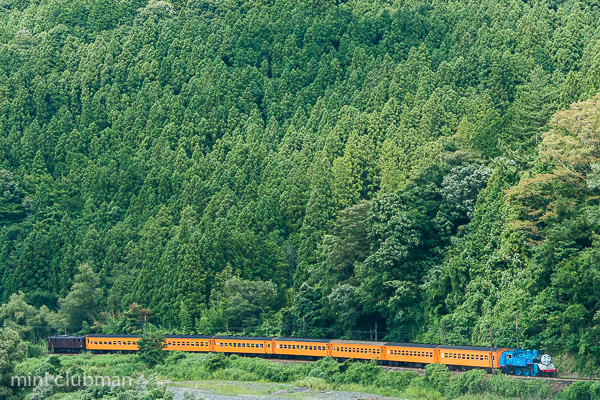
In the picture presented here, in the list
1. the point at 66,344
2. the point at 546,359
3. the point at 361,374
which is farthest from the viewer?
the point at 66,344

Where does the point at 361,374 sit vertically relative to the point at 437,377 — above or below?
below

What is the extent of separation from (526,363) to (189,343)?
25.3 metres

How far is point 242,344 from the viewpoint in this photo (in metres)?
64.5

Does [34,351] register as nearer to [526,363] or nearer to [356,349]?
[356,349]

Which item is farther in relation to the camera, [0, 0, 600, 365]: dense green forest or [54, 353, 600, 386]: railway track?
[0, 0, 600, 365]: dense green forest

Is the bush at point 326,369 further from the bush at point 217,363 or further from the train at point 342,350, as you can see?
the bush at point 217,363

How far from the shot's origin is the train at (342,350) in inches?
2053

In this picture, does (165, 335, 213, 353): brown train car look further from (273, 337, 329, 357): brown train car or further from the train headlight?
the train headlight

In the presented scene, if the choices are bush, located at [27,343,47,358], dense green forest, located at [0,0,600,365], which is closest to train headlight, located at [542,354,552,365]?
dense green forest, located at [0,0,600,365]

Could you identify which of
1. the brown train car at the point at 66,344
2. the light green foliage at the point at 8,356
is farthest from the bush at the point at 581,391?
the brown train car at the point at 66,344

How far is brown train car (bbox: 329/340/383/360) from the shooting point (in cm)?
5800

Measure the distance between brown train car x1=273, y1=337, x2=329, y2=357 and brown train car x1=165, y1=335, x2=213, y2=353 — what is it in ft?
18.5

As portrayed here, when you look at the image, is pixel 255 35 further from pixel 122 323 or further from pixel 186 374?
pixel 186 374

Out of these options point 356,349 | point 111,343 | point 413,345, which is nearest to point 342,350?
point 356,349
